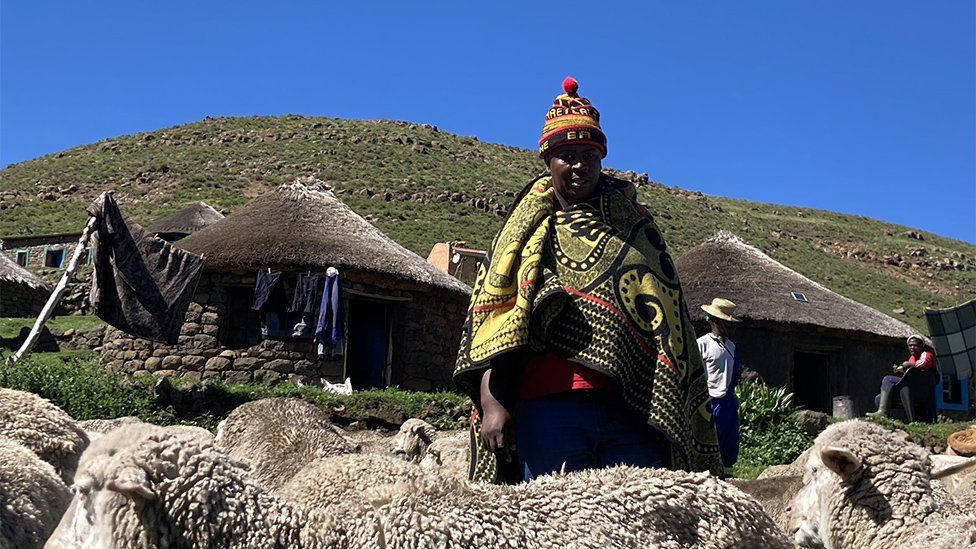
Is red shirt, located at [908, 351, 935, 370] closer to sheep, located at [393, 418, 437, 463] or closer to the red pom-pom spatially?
sheep, located at [393, 418, 437, 463]

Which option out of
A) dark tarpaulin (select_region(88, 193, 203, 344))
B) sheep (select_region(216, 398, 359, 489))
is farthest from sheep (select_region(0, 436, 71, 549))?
dark tarpaulin (select_region(88, 193, 203, 344))

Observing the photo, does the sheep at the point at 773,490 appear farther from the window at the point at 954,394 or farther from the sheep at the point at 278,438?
the window at the point at 954,394

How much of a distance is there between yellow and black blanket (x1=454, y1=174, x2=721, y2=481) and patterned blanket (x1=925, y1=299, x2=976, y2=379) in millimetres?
12484

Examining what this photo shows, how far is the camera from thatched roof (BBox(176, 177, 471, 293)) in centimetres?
1606

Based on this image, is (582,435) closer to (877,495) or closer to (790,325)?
(877,495)

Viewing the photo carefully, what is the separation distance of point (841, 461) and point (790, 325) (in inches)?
597

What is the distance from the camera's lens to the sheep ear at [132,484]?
8.72 ft

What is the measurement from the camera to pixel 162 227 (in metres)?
29.8

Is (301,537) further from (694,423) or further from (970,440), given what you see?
(970,440)

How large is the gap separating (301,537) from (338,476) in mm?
948

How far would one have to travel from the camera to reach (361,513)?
283cm

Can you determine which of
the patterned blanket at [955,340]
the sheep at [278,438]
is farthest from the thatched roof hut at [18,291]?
the sheep at [278,438]

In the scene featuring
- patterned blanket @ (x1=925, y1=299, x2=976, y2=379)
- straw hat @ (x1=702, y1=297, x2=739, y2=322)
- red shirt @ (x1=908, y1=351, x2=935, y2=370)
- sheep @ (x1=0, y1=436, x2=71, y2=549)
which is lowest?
sheep @ (x1=0, y1=436, x2=71, y2=549)

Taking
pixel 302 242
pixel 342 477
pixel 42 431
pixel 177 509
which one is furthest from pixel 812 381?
pixel 177 509
